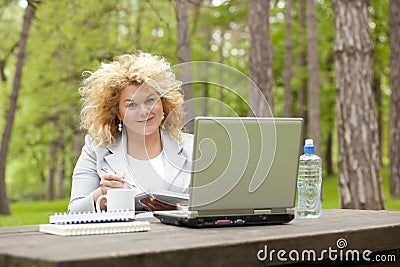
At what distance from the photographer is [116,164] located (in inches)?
133

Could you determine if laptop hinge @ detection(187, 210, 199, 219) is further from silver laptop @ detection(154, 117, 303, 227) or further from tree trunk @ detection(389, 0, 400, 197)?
tree trunk @ detection(389, 0, 400, 197)

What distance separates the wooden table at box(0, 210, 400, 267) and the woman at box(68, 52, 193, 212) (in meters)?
0.57

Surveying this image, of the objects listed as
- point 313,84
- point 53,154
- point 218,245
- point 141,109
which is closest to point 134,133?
point 141,109

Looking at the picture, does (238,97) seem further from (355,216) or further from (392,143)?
(392,143)

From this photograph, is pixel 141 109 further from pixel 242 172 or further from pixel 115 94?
pixel 242 172

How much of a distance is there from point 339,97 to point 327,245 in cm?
491

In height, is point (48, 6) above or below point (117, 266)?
above

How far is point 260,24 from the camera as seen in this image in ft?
30.6

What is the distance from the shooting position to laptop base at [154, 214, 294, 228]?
2.61 meters

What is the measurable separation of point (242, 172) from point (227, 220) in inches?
6.8

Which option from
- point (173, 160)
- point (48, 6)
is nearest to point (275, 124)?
point (173, 160)

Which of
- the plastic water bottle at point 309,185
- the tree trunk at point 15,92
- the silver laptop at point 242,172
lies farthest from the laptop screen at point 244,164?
the tree trunk at point 15,92

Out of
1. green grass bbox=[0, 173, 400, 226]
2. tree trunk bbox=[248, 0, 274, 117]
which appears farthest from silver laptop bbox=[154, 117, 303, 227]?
green grass bbox=[0, 173, 400, 226]

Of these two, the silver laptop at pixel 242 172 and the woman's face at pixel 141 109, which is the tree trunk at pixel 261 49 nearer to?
the woman's face at pixel 141 109
